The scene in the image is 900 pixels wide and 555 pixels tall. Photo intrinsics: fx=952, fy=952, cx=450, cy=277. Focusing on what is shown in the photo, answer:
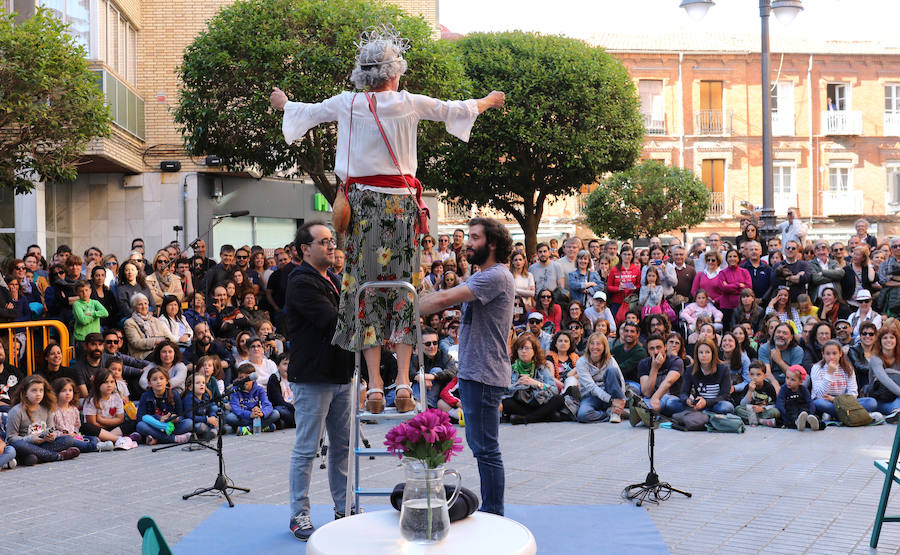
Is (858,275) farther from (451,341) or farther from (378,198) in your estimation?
(378,198)

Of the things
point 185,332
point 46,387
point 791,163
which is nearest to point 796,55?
point 791,163

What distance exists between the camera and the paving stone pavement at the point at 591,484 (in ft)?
20.5

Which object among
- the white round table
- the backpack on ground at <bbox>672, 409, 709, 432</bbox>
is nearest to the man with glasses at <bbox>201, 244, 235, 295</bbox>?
the backpack on ground at <bbox>672, 409, 709, 432</bbox>

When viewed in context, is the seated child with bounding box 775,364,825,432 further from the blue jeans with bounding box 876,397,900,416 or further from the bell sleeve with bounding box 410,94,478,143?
the bell sleeve with bounding box 410,94,478,143

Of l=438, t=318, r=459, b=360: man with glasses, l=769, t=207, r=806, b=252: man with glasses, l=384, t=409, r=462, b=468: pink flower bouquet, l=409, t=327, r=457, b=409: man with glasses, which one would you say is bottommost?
l=409, t=327, r=457, b=409: man with glasses

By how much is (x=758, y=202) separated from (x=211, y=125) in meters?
25.5

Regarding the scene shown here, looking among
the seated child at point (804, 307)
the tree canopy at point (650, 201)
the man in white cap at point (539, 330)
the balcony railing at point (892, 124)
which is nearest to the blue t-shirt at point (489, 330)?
the man in white cap at point (539, 330)

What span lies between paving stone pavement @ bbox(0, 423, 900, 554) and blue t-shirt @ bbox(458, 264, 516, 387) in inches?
44.7

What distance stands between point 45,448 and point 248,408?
227 cm

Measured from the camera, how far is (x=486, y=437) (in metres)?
5.57

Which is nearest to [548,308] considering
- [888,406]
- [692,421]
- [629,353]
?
[629,353]

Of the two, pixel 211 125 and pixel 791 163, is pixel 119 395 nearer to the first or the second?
pixel 211 125

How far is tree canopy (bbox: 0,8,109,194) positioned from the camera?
40.9 feet

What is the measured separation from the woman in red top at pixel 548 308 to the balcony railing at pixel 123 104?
8.85 m
